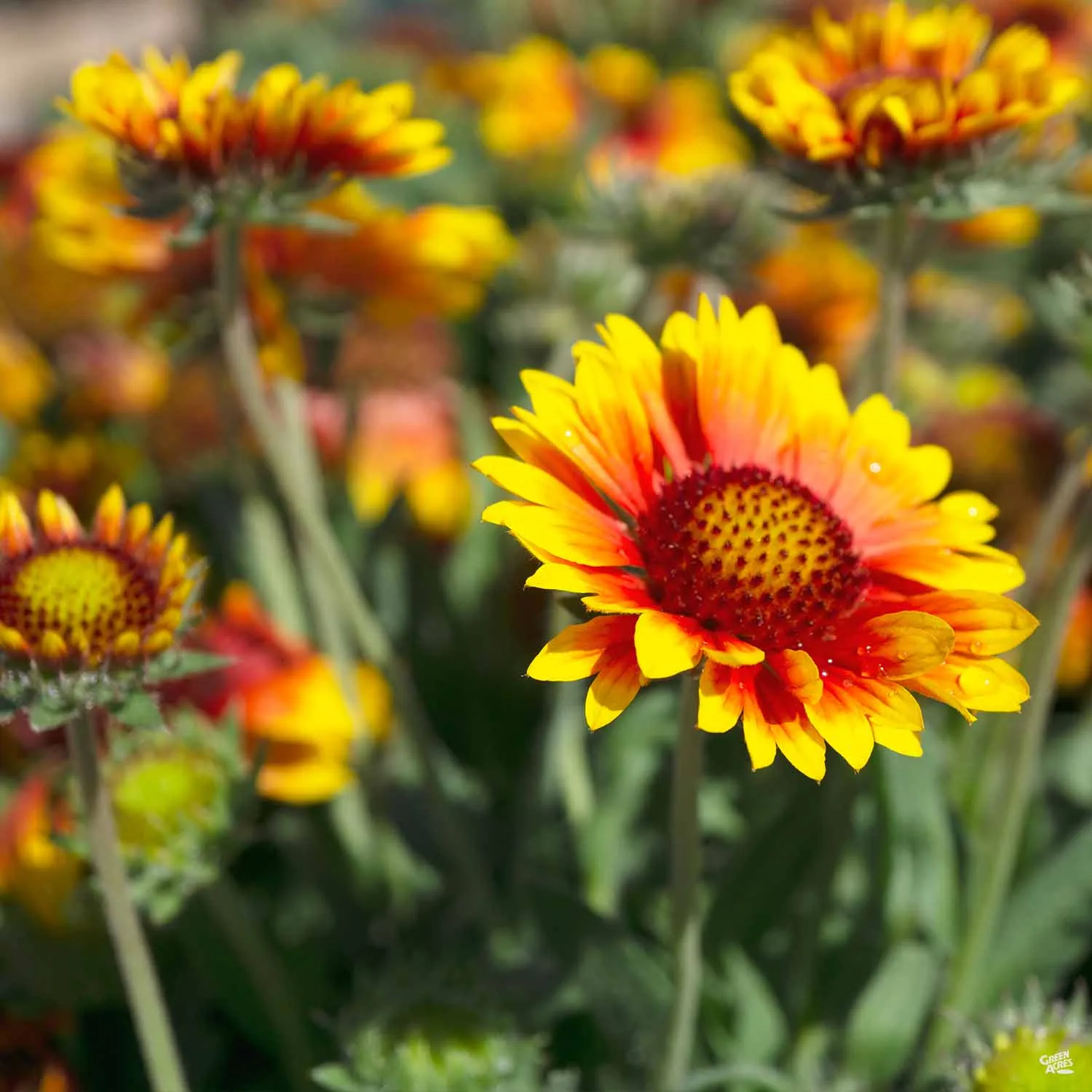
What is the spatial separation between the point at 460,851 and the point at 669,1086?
31cm

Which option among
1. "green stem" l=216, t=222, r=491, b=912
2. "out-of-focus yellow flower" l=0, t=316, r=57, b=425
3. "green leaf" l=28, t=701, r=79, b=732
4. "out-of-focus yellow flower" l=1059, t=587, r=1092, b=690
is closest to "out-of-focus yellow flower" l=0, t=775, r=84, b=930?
"green stem" l=216, t=222, r=491, b=912

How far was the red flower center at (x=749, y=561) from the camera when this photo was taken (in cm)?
70

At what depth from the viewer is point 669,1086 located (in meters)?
0.79

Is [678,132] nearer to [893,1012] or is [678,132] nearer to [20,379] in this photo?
[20,379]

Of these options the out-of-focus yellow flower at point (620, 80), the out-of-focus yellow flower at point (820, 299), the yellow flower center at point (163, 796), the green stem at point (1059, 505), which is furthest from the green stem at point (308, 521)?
the out-of-focus yellow flower at point (620, 80)

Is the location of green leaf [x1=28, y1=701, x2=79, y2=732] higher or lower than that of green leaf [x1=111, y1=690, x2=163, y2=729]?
higher

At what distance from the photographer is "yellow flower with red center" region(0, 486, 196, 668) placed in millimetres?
684

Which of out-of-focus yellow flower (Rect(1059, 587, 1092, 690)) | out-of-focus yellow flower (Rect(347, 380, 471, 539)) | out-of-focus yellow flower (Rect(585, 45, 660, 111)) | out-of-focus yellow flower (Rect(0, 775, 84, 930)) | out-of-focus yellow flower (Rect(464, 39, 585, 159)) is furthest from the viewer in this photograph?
out-of-focus yellow flower (Rect(585, 45, 660, 111))

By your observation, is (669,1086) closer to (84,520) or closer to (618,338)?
(618,338)

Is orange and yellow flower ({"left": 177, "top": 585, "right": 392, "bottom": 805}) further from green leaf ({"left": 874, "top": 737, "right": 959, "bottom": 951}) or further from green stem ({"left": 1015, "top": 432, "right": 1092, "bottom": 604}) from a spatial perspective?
green stem ({"left": 1015, "top": 432, "right": 1092, "bottom": 604})

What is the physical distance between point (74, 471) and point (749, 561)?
0.98 m

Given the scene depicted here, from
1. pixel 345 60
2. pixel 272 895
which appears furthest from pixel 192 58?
pixel 272 895

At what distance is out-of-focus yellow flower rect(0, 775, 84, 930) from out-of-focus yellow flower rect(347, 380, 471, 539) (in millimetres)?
597

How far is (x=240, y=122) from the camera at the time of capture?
2.67 ft
